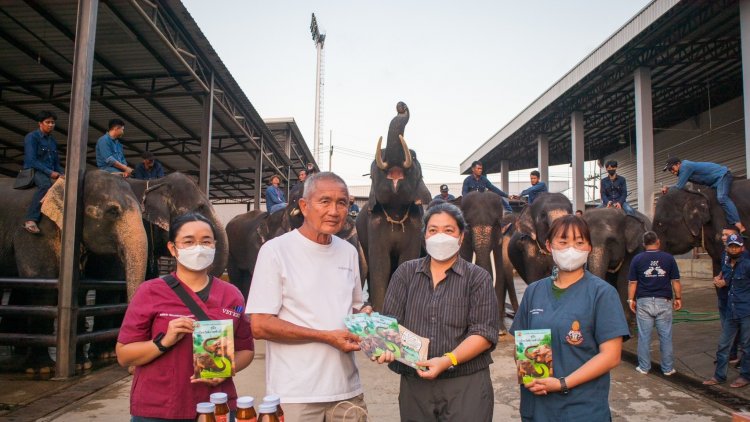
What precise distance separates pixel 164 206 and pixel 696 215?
25.3 feet

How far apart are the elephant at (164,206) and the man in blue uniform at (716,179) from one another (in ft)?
22.8

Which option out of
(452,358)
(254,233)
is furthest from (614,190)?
(452,358)

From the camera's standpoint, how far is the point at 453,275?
9.92 ft

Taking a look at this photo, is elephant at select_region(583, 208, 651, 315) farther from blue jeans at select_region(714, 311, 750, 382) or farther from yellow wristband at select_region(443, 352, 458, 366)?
yellow wristband at select_region(443, 352, 458, 366)

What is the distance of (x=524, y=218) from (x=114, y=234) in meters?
6.38

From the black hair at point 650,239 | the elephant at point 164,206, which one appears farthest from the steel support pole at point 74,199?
the black hair at point 650,239

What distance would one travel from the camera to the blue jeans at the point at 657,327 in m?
6.94

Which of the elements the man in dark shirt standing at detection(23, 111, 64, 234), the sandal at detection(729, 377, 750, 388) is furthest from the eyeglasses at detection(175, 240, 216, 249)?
the sandal at detection(729, 377, 750, 388)

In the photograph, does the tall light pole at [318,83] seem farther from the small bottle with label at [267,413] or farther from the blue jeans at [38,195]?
the small bottle with label at [267,413]

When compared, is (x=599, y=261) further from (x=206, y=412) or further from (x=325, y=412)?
A: (x=206, y=412)

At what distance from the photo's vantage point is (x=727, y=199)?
774 centimetres

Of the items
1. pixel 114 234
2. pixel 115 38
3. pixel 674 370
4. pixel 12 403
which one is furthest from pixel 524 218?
pixel 115 38

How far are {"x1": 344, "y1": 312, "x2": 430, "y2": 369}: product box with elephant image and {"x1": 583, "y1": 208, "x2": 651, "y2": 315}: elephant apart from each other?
723 cm

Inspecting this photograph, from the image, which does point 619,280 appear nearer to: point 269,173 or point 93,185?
point 93,185
